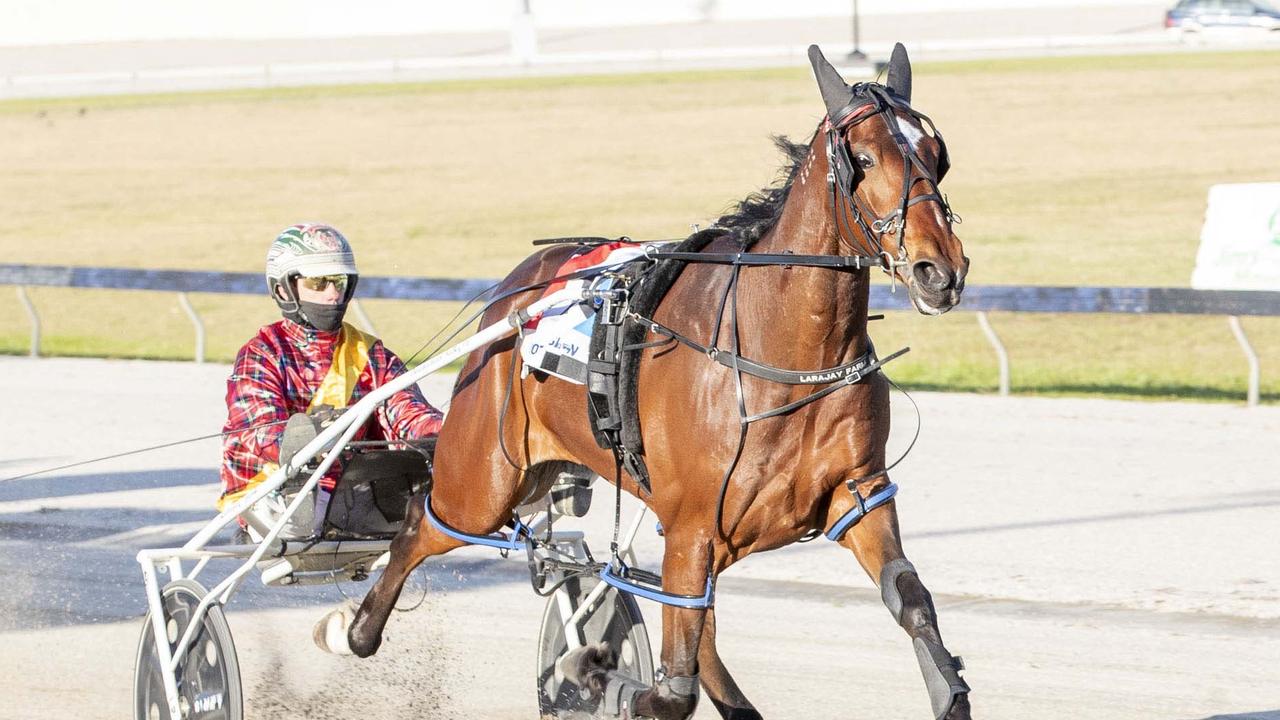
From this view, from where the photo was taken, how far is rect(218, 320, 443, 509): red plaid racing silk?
532 centimetres

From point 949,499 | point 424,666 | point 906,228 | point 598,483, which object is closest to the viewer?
point 906,228

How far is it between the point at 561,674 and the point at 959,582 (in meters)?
2.36

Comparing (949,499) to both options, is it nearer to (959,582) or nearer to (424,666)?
(959,582)

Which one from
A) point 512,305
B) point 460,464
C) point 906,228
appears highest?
point 906,228

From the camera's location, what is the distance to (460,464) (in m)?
5.06

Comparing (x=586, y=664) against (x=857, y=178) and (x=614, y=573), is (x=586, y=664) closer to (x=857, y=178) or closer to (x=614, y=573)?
(x=614, y=573)

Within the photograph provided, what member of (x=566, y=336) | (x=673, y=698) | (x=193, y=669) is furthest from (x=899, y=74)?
(x=193, y=669)

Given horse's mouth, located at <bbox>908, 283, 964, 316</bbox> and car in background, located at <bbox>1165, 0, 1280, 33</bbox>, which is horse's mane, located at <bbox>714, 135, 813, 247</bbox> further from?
car in background, located at <bbox>1165, 0, 1280, 33</bbox>

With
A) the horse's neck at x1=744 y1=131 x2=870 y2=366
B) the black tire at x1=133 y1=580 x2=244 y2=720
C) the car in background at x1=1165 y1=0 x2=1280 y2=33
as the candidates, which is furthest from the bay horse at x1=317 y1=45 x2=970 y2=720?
the car in background at x1=1165 y1=0 x2=1280 y2=33

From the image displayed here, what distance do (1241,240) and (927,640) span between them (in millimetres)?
8517

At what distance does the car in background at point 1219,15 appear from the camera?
4344 cm

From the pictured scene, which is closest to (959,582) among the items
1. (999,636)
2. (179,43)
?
(999,636)

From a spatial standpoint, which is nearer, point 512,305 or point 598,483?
point 512,305

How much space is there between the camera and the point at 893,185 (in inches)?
147
